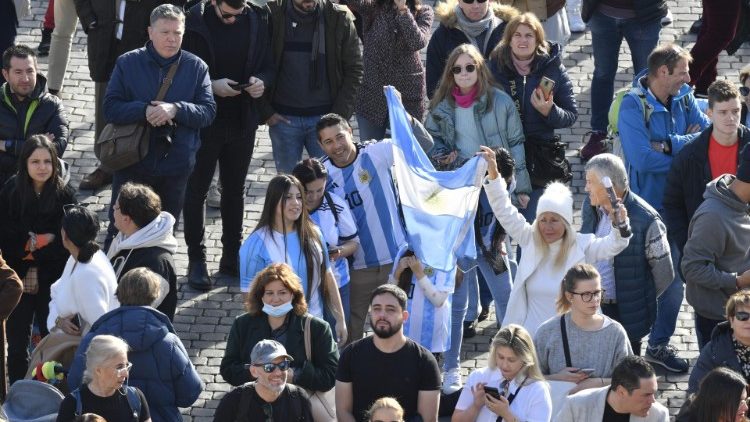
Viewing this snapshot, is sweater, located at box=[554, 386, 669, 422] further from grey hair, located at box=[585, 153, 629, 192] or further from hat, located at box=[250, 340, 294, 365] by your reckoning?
grey hair, located at box=[585, 153, 629, 192]

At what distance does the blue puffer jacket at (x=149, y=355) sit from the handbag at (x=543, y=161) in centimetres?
363

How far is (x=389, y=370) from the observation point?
986 cm

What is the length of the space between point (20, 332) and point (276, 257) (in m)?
2.04

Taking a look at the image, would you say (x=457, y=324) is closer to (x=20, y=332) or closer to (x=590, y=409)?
(x=590, y=409)

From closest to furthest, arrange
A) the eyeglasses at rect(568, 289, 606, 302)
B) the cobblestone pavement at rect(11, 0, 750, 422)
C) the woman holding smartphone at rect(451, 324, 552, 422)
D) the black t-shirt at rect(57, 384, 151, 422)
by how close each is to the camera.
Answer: the black t-shirt at rect(57, 384, 151, 422)
the woman holding smartphone at rect(451, 324, 552, 422)
the eyeglasses at rect(568, 289, 606, 302)
the cobblestone pavement at rect(11, 0, 750, 422)

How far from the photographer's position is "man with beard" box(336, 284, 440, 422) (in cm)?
986

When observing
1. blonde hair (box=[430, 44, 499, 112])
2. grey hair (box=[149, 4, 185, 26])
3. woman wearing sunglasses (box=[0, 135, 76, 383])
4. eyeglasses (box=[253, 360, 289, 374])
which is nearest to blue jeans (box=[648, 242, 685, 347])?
blonde hair (box=[430, 44, 499, 112])

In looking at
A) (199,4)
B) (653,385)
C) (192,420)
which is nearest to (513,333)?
(653,385)

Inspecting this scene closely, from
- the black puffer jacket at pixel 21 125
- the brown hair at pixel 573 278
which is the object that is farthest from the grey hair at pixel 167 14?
the brown hair at pixel 573 278

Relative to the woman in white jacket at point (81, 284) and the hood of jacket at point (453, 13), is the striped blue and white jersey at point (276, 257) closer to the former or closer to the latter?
the woman in white jacket at point (81, 284)

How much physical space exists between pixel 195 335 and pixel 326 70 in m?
2.27

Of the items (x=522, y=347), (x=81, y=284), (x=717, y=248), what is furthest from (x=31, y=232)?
(x=717, y=248)

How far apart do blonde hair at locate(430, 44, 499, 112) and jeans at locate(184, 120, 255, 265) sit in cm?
160

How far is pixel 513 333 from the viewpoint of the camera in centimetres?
967
